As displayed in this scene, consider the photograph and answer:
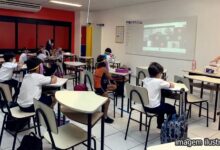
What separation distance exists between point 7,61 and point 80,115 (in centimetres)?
281

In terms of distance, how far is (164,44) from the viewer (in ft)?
23.4

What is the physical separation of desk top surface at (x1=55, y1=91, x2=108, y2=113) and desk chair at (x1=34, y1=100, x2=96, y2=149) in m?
0.23

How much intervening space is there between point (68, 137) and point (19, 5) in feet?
25.2

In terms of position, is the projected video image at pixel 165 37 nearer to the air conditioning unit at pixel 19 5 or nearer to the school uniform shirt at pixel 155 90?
the school uniform shirt at pixel 155 90

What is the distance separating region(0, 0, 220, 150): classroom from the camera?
2.27 metres

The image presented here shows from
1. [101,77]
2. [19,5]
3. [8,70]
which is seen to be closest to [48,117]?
[101,77]

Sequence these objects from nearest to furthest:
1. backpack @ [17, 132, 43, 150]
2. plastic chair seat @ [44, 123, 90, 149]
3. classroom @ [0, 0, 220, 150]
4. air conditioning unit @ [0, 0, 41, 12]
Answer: plastic chair seat @ [44, 123, 90, 149]
backpack @ [17, 132, 43, 150]
classroom @ [0, 0, 220, 150]
air conditioning unit @ [0, 0, 41, 12]

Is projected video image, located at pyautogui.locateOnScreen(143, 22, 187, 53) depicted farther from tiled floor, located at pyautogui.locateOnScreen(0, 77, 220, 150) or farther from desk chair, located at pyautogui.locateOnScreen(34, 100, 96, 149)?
desk chair, located at pyautogui.locateOnScreen(34, 100, 96, 149)

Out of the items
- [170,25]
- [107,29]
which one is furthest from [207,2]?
[107,29]

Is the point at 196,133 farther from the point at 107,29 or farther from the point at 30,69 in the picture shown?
the point at 107,29

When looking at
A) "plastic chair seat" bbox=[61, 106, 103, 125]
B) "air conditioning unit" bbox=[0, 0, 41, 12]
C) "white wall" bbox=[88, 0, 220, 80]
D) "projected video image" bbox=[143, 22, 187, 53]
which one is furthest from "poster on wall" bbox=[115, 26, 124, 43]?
"plastic chair seat" bbox=[61, 106, 103, 125]

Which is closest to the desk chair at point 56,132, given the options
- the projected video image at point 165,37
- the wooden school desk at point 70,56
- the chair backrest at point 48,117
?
the chair backrest at point 48,117

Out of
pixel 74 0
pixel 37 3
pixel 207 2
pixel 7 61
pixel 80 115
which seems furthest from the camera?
pixel 37 3

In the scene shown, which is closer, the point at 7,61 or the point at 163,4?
the point at 7,61
